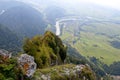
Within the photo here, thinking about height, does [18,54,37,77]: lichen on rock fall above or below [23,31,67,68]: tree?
above

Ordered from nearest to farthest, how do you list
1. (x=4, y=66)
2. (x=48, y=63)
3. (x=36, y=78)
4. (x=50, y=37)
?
(x=4, y=66), (x=36, y=78), (x=48, y=63), (x=50, y=37)

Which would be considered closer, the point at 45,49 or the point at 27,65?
the point at 27,65

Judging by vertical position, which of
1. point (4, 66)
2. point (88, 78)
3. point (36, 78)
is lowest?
point (88, 78)

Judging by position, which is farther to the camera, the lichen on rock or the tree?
the tree

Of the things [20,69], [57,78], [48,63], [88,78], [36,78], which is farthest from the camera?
[48,63]

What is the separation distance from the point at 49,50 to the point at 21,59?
38.4 meters

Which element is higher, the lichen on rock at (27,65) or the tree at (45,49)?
the lichen on rock at (27,65)

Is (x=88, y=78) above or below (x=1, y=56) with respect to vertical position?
below

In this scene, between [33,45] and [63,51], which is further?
[63,51]

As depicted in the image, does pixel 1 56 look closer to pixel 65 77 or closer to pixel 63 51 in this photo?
pixel 65 77

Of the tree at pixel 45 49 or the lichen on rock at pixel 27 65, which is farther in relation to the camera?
the tree at pixel 45 49

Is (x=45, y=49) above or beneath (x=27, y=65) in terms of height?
beneath

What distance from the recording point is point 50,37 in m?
77.8

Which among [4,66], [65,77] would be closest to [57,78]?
[65,77]
